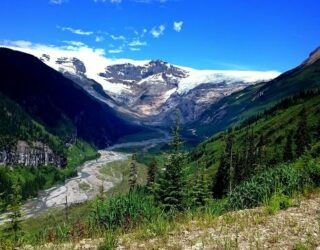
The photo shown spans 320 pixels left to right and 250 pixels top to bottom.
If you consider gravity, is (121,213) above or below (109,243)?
above

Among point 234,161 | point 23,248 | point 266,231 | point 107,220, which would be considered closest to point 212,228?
point 266,231

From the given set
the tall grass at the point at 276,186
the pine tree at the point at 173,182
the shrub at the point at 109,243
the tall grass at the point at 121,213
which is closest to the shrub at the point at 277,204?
the tall grass at the point at 276,186

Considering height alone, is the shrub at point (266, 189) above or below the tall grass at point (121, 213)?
above

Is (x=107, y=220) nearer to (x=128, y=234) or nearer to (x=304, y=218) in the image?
(x=128, y=234)

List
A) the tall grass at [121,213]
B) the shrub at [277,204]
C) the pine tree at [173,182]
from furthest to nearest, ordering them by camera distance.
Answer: the pine tree at [173,182] < the tall grass at [121,213] < the shrub at [277,204]

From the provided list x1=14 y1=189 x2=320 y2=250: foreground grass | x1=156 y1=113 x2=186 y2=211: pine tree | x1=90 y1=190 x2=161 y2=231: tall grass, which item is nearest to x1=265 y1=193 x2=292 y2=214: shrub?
x1=14 y1=189 x2=320 y2=250: foreground grass

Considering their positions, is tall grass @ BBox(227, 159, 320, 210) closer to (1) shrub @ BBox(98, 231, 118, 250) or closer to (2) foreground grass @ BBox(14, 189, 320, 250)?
(2) foreground grass @ BBox(14, 189, 320, 250)

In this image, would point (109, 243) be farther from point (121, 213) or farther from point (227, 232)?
point (121, 213)

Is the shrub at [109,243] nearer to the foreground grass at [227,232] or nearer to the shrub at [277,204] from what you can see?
the foreground grass at [227,232]

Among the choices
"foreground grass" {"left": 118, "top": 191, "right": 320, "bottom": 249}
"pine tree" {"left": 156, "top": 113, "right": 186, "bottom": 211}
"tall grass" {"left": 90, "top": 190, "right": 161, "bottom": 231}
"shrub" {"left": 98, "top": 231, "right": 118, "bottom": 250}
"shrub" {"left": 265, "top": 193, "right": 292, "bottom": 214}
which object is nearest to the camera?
"foreground grass" {"left": 118, "top": 191, "right": 320, "bottom": 249}

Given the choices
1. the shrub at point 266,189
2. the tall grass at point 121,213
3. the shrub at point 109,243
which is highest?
the shrub at point 266,189

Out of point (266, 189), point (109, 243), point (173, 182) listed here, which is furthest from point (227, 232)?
point (173, 182)

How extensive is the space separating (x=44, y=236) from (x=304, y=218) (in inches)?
366

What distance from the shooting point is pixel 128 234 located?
18.0 meters
